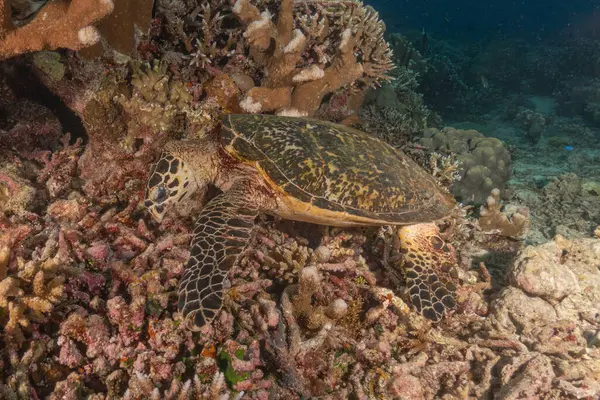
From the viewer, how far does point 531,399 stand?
2352 mm

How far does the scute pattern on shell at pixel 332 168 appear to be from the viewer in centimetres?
328

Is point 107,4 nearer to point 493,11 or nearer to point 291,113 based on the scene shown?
point 291,113

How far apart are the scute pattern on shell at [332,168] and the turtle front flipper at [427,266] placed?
32cm

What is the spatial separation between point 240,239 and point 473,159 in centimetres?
508

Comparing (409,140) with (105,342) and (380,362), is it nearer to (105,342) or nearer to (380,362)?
(380,362)

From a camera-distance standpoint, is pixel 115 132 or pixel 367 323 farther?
pixel 115 132

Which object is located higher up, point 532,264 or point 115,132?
point 115,132

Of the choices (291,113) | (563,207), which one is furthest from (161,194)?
(563,207)

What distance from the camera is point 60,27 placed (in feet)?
8.99

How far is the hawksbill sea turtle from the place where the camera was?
10.4ft

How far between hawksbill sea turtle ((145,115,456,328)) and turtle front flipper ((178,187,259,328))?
0.01 m

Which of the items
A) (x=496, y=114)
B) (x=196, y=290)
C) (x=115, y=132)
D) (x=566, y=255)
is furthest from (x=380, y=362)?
(x=496, y=114)

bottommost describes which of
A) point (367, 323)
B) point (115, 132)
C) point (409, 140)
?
point (409, 140)

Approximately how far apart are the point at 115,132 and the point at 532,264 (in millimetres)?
4246
